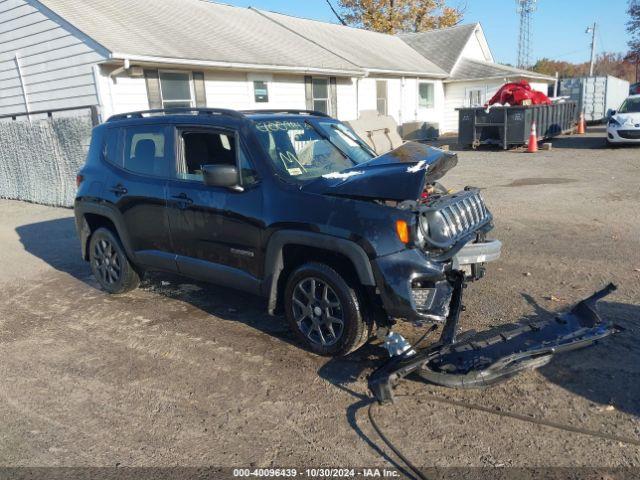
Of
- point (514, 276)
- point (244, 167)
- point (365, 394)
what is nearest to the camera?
point (365, 394)

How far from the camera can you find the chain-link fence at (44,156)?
1072 centimetres

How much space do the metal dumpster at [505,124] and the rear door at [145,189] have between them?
14.0m

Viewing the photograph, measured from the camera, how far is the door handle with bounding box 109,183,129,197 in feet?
16.9

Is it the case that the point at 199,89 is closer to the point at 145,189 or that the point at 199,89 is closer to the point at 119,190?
the point at 119,190

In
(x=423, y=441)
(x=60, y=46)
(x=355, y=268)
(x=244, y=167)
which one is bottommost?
(x=423, y=441)

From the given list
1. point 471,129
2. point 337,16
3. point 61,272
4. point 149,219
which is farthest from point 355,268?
point 337,16

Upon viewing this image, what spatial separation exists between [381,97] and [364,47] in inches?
119

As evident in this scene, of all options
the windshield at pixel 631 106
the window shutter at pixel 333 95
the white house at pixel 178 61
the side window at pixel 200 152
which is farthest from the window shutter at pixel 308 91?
the side window at pixel 200 152

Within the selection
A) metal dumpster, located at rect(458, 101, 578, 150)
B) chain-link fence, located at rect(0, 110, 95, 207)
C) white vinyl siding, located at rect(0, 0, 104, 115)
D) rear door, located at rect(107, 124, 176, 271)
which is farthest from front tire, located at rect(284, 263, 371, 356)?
metal dumpster, located at rect(458, 101, 578, 150)

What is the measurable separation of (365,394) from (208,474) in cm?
116

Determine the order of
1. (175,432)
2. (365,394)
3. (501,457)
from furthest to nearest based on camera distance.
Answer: (365,394)
(175,432)
(501,457)

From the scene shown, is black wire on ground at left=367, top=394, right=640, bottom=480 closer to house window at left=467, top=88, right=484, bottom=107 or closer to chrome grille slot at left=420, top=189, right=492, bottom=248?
chrome grille slot at left=420, top=189, right=492, bottom=248

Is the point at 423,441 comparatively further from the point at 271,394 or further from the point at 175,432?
the point at 175,432

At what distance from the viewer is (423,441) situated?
2961mm
